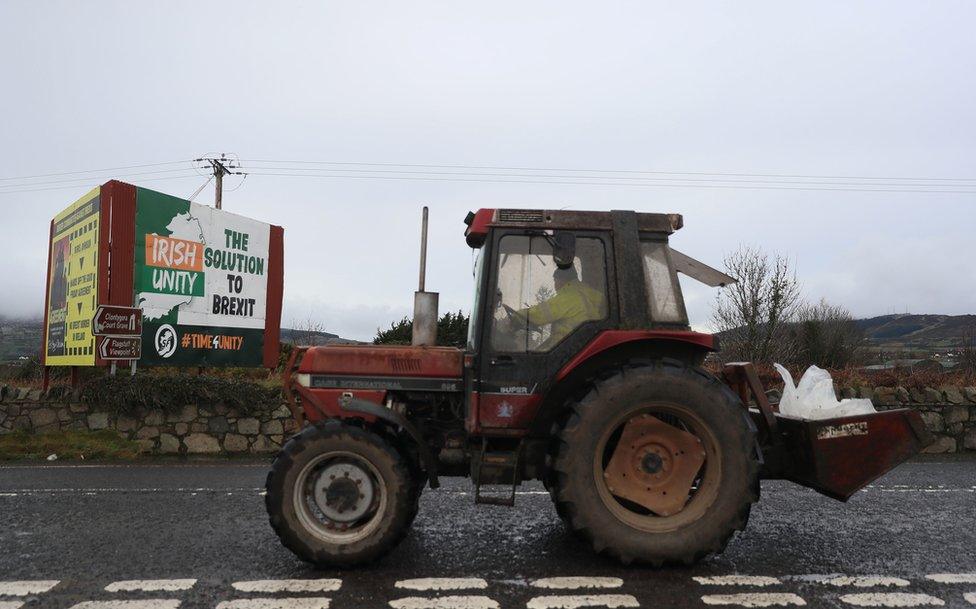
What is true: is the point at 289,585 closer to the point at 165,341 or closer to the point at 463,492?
the point at 463,492

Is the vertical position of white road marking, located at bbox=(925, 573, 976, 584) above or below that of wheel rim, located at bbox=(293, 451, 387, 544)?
below

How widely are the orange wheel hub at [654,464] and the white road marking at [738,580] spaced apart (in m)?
0.41

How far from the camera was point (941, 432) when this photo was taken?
34.1 feet

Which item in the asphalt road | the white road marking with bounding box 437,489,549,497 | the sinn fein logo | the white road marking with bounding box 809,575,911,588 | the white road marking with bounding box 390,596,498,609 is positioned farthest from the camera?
the sinn fein logo

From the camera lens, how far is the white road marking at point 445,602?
3.36m

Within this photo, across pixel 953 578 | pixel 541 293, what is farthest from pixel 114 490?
pixel 953 578

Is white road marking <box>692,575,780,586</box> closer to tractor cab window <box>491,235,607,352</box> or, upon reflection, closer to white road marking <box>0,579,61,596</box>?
tractor cab window <box>491,235,607,352</box>

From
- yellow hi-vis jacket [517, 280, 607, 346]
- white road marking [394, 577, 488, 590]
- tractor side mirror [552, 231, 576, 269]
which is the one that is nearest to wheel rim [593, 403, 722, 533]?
yellow hi-vis jacket [517, 280, 607, 346]

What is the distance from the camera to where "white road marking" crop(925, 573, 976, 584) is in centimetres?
376

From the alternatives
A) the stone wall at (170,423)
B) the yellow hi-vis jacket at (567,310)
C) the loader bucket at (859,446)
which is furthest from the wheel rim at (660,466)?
the stone wall at (170,423)

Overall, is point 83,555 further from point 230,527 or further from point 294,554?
point 294,554

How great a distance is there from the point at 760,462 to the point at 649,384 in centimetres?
77

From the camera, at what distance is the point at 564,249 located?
13.8 feet

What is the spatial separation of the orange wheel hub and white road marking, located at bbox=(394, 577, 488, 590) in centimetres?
94
